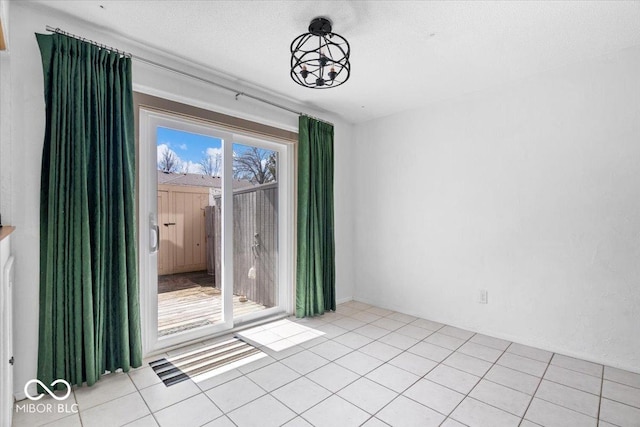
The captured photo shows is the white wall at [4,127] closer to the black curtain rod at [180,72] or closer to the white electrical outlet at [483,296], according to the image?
the black curtain rod at [180,72]

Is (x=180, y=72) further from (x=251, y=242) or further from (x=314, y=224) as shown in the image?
(x=314, y=224)

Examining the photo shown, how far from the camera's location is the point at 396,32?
221cm

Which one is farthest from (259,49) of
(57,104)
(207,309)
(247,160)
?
Result: (207,309)

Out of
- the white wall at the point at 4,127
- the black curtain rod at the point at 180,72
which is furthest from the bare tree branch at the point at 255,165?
the white wall at the point at 4,127

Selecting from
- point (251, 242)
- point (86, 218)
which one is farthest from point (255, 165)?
point (86, 218)

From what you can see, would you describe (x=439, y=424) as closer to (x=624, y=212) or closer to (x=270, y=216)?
(x=624, y=212)

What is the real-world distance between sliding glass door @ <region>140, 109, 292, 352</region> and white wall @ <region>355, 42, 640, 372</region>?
57.2 inches

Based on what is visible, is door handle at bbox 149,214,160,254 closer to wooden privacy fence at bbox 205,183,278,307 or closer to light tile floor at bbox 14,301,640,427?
wooden privacy fence at bbox 205,183,278,307

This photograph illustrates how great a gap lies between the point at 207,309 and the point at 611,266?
3.60 m

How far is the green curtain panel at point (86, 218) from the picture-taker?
1.95 m

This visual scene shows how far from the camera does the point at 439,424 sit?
5.78ft

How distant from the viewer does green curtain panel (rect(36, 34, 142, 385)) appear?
6.39 ft

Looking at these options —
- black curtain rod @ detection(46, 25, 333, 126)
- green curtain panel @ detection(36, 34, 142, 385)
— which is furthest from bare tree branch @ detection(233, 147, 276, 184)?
green curtain panel @ detection(36, 34, 142, 385)

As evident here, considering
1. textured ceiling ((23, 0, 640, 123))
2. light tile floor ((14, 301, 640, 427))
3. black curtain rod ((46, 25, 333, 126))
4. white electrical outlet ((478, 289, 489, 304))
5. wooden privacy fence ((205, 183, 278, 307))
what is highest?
textured ceiling ((23, 0, 640, 123))
